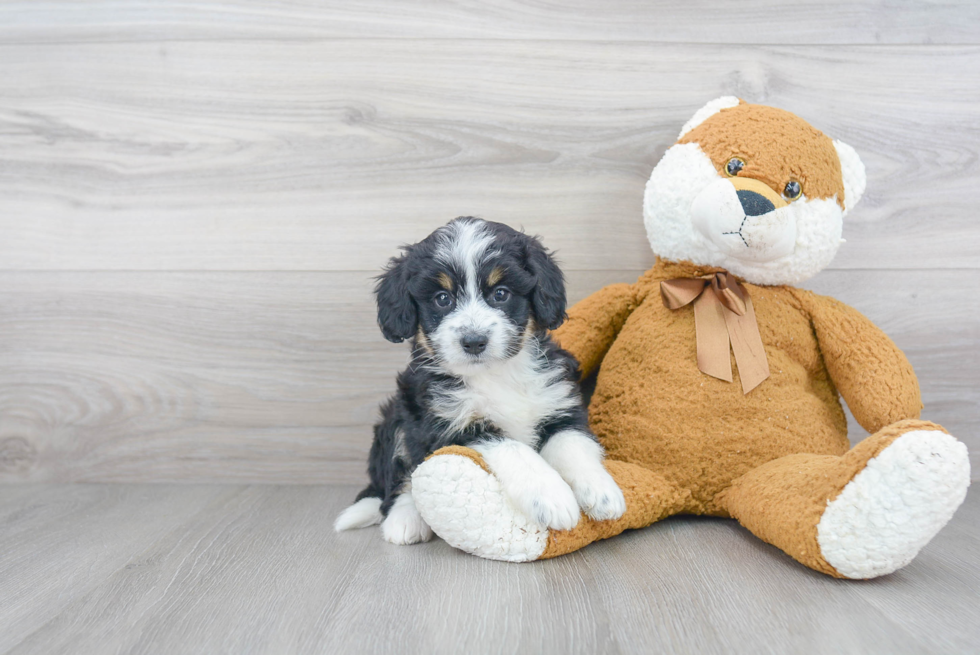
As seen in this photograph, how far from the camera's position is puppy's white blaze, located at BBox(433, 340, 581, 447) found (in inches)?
59.0

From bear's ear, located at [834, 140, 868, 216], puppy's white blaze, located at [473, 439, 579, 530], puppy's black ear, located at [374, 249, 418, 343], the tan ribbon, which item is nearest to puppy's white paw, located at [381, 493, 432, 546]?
puppy's white blaze, located at [473, 439, 579, 530]

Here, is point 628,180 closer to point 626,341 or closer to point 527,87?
point 527,87

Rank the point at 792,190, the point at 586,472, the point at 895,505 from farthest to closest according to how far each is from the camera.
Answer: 1. the point at 792,190
2. the point at 586,472
3. the point at 895,505

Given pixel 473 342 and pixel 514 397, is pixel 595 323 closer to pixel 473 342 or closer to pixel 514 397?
pixel 514 397

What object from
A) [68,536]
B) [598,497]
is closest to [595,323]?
[598,497]

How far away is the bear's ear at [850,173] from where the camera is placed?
1.62m

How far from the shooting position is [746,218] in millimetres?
1462

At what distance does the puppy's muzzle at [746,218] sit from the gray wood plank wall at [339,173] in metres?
0.50

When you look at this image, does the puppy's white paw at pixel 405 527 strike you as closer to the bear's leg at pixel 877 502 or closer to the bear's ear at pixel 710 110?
the bear's leg at pixel 877 502

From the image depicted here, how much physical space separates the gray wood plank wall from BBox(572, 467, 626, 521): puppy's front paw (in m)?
0.76

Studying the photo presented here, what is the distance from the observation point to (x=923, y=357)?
1995 millimetres

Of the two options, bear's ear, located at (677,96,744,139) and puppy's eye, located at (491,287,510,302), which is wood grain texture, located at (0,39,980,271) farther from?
puppy's eye, located at (491,287,510,302)

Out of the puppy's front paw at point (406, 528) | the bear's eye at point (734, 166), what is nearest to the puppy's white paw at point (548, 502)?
the puppy's front paw at point (406, 528)

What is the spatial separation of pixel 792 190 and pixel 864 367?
43 centimetres
